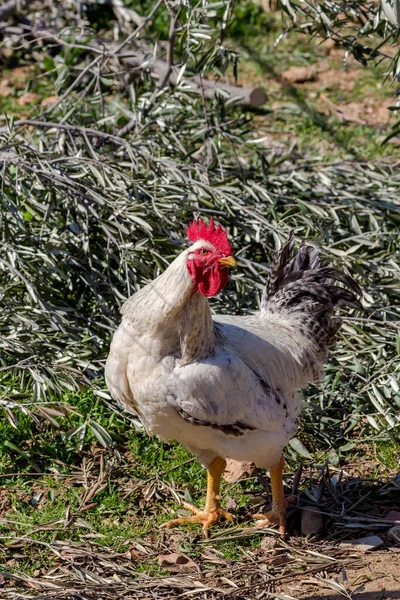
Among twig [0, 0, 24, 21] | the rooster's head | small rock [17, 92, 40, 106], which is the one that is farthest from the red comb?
twig [0, 0, 24, 21]

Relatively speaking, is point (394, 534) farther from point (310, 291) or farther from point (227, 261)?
point (227, 261)

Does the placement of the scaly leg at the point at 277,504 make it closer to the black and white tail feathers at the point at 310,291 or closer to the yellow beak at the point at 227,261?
the black and white tail feathers at the point at 310,291

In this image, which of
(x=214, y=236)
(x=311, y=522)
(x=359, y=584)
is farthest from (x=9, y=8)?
(x=359, y=584)

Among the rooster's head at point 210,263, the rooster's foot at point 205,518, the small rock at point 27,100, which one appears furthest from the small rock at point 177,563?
the small rock at point 27,100

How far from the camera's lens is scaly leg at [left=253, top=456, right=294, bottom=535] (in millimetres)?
4523

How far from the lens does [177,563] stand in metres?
4.25

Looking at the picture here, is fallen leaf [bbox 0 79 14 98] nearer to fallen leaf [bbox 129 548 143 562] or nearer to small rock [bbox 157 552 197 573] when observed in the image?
fallen leaf [bbox 129 548 143 562]

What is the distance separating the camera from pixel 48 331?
5504 mm

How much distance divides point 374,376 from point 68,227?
2467 millimetres

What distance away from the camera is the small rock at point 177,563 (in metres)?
4.20

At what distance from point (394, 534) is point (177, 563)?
1245mm

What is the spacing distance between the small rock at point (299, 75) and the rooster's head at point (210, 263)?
6411 millimetres

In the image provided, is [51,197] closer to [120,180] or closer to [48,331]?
[120,180]

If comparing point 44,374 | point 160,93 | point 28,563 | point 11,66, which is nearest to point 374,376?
point 44,374
